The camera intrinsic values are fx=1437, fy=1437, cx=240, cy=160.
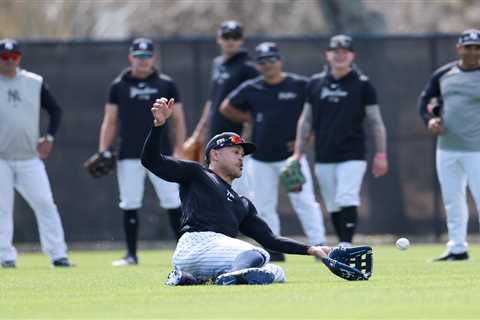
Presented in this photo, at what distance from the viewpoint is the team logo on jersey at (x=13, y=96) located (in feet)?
49.6

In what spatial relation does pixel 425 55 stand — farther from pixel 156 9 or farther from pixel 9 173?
pixel 156 9

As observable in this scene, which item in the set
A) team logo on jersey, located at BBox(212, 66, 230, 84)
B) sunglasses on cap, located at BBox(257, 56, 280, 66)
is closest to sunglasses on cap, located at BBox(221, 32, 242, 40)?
team logo on jersey, located at BBox(212, 66, 230, 84)

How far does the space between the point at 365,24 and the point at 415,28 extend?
460 centimetres

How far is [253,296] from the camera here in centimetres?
966

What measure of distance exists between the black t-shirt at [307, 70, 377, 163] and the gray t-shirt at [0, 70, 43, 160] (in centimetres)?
300

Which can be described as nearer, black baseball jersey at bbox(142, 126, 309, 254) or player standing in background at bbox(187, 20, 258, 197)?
black baseball jersey at bbox(142, 126, 309, 254)

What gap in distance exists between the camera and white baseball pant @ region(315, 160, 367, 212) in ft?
49.7

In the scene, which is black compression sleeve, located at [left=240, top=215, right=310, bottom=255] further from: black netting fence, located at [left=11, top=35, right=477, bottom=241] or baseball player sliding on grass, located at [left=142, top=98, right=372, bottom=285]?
black netting fence, located at [left=11, top=35, right=477, bottom=241]

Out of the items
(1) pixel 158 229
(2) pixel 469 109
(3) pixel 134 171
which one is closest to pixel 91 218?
(1) pixel 158 229

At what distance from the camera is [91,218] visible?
20000 millimetres

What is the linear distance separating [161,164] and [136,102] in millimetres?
4903

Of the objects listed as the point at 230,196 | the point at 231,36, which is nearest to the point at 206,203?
the point at 230,196

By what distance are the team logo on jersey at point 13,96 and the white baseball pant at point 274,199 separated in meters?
2.67

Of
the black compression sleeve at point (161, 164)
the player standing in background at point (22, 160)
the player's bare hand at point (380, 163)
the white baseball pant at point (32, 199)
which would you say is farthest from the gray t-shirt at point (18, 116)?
the black compression sleeve at point (161, 164)
